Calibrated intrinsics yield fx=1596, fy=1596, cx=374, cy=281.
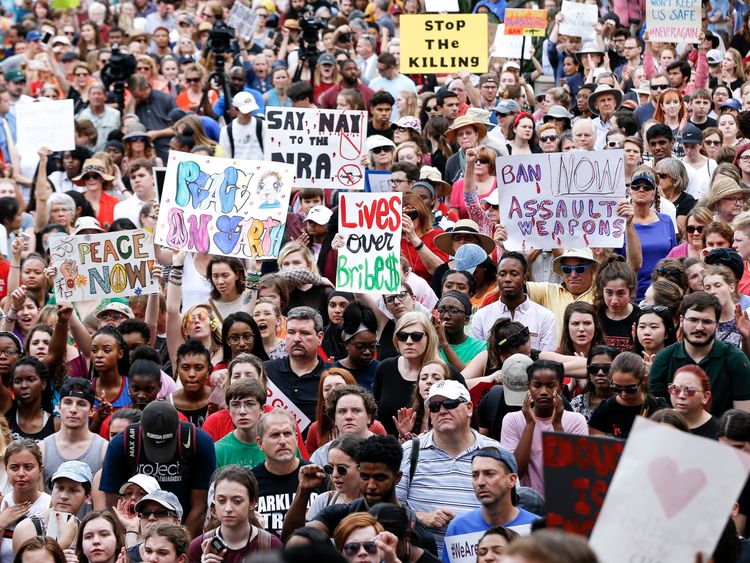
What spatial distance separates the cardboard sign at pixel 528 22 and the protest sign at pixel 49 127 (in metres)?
5.58

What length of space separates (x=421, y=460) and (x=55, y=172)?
8.43 meters

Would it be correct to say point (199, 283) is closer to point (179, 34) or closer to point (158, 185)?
point (158, 185)

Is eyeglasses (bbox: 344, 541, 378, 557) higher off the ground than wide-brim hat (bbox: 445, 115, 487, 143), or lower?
lower

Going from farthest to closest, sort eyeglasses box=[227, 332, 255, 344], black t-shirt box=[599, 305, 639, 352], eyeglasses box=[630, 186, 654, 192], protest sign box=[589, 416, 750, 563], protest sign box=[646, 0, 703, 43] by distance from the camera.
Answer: protest sign box=[646, 0, 703, 43] < eyeglasses box=[630, 186, 654, 192] < eyeglasses box=[227, 332, 255, 344] < black t-shirt box=[599, 305, 639, 352] < protest sign box=[589, 416, 750, 563]

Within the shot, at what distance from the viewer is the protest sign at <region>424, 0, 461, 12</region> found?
61.6 feet

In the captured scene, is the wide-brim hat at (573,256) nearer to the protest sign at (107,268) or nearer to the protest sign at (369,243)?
the protest sign at (369,243)

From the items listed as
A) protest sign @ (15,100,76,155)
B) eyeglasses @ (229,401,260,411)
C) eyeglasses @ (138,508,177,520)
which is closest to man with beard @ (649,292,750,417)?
eyeglasses @ (229,401,260,411)

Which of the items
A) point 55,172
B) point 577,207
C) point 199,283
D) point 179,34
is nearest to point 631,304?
point 577,207

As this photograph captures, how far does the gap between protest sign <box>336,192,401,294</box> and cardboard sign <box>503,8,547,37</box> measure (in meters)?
7.88

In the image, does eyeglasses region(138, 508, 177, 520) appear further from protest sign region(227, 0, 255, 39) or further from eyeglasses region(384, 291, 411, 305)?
protest sign region(227, 0, 255, 39)

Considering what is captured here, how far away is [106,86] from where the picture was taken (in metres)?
17.2

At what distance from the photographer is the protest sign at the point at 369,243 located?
10320 mm

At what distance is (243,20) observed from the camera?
66.6 feet

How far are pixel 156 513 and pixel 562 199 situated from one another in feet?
14.3
